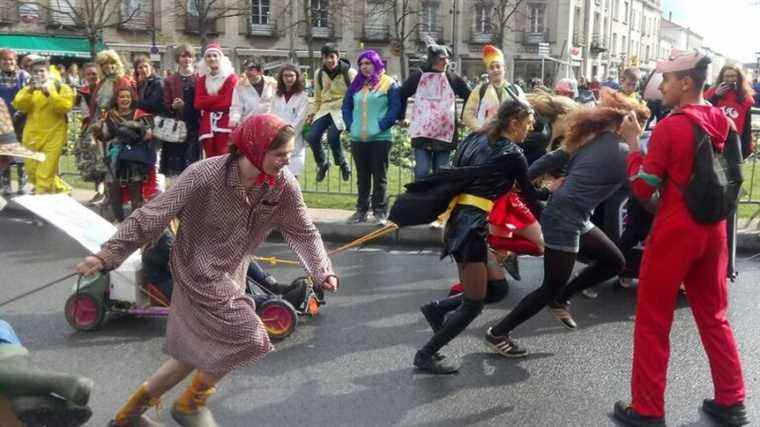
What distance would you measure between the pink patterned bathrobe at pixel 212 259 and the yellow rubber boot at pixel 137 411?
25 centimetres

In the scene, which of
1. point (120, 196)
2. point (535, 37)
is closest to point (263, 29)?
point (535, 37)

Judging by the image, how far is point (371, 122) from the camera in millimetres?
8383

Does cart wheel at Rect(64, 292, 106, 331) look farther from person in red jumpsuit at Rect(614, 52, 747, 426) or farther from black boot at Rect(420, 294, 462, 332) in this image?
person in red jumpsuit at Rect(614, 52, 747, 426)

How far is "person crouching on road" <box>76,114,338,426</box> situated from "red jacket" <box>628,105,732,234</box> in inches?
62.4

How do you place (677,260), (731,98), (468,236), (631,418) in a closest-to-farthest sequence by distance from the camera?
(677,260) < (631,418) < (468,236) < (731,98)

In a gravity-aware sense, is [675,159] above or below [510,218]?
above

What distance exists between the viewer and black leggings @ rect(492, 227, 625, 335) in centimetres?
484

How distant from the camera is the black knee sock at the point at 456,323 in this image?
4645 millimetres

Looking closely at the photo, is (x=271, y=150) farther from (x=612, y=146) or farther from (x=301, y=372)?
(x=612, y=146)

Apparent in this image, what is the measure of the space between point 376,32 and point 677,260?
5276 centimetres

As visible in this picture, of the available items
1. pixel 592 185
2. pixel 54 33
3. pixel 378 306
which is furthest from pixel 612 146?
pixel 54 33

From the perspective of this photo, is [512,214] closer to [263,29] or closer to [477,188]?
[477,188]

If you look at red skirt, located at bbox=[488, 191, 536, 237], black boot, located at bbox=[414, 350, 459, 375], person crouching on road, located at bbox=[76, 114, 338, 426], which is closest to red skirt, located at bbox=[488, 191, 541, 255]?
red skirt, located at bbox=[488, 191, 536, 237]

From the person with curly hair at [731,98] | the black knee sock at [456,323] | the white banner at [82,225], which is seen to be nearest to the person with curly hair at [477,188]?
the black knee sock at [456,323]
